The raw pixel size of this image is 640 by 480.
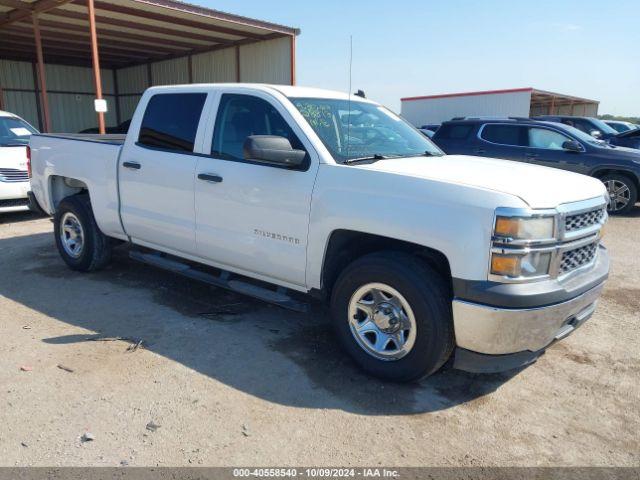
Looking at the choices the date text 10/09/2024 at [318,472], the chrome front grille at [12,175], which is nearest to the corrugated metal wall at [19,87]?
the chrome front grille at [12,175]

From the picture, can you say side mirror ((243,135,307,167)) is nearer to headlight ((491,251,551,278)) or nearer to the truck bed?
headlight ((491,251,551,278))

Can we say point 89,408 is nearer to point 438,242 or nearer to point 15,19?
point 438,242

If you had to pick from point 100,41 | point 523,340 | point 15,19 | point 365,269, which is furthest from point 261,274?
point 100,41

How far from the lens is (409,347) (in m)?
3.32

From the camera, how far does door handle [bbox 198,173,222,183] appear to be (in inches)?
163

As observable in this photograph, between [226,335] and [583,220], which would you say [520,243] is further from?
[226,335]

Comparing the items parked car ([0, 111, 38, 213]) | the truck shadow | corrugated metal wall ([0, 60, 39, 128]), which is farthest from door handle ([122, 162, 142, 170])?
corrugated metal wall ([0, 60, 39, 128])

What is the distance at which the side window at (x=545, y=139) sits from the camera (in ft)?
33.4

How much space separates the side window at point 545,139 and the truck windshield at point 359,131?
6.56 m

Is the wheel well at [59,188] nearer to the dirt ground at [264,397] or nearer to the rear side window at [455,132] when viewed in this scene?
the dirt ground at [264,397]

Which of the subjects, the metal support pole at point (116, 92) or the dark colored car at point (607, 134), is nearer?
the dark colored car at point (607, 134)

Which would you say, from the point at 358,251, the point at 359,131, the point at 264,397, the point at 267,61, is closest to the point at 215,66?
the point at 267,61

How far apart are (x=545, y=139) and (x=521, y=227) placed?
27.3ft

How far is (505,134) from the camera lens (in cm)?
1054
